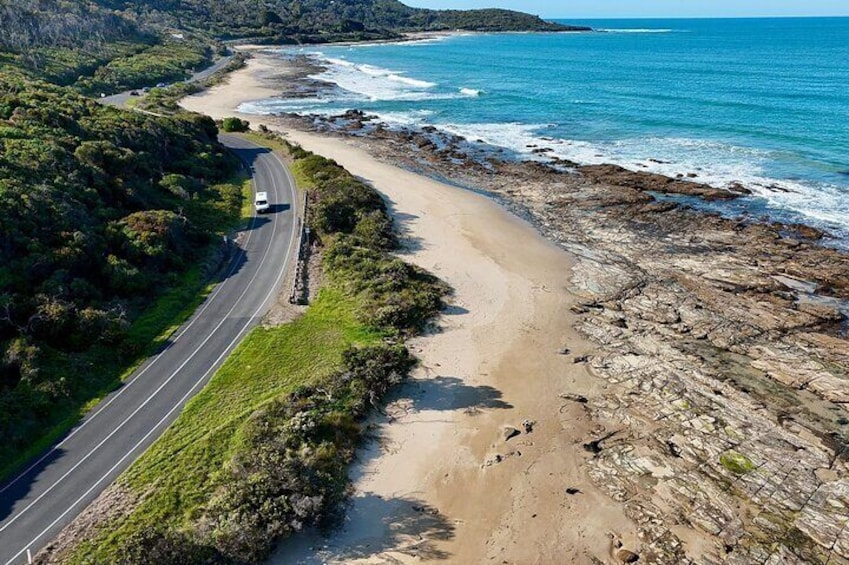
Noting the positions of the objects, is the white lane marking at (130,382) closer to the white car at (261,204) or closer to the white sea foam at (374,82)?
the white car at (261,204)

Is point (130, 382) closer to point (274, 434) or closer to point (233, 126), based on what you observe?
point (274, 434)

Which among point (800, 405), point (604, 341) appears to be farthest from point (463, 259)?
point (800, 405)

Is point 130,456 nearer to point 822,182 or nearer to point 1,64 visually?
point 822,182

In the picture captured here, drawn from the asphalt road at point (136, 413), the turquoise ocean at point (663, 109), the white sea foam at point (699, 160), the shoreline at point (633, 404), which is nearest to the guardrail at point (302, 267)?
the asphalt road at point (136, 413)

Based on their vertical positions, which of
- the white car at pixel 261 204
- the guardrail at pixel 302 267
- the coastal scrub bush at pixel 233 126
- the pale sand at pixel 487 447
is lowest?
the pale sand at pixel 487 447

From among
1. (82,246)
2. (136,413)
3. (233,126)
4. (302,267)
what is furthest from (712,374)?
(233,126)

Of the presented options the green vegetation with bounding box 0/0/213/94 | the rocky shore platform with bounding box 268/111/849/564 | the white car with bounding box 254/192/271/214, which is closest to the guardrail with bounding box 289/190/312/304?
the white car with bounding box 254/192/271/214
